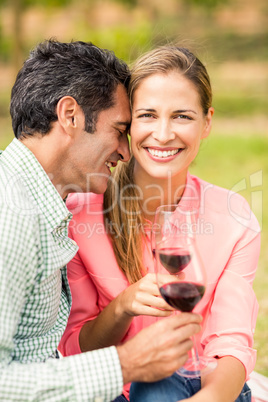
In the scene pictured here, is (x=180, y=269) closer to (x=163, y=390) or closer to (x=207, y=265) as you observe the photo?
(x=163, y=390)

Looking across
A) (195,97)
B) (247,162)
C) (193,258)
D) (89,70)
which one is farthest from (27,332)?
(247,162)

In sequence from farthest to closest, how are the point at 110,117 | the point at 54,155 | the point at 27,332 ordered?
the point at 110,117 → the point at 54,155 → the point at 27,332

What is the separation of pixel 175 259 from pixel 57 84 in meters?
1.04

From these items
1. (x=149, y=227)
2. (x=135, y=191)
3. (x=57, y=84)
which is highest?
(x=57, y=84)

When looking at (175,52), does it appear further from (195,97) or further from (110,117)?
(110,117)

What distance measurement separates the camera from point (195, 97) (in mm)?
3027

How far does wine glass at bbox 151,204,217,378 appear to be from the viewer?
218 centimetres

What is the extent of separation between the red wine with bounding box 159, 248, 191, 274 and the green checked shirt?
37cm

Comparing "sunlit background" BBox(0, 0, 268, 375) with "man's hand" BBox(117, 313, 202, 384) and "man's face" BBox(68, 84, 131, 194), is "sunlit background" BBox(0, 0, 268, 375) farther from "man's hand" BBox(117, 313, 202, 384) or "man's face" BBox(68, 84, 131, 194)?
"man's hand" BBox(117, 313, 202, 384)

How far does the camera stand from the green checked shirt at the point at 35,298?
82.4 inches

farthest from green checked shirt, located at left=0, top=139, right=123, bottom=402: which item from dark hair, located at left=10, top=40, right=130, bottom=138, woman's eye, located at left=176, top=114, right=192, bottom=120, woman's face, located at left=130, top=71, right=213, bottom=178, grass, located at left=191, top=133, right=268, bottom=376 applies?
grass, located at left=191, top=133, right=268, bottom=376

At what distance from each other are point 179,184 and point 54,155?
84 cm

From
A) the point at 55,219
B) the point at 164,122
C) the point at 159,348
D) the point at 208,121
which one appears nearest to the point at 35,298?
the point at 55,219

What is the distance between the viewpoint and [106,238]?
A: 3109mm
